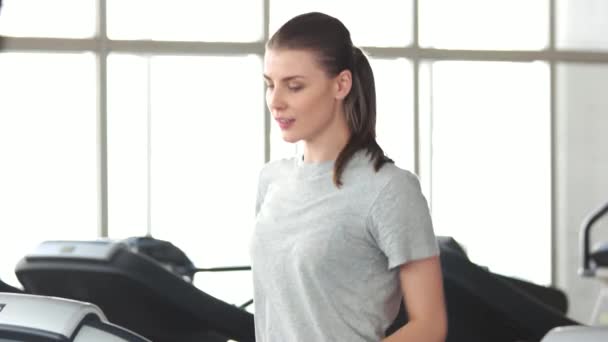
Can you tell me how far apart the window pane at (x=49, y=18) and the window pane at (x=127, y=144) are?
229 millimetres

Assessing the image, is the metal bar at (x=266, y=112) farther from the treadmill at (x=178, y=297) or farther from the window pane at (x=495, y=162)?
the treadmill at (x=178, y=297)

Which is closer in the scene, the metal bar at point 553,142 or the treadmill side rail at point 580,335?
the treadmill side rail at point 580,335

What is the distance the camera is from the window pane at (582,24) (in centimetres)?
684

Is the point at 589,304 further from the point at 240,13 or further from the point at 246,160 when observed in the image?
the point at 240,13

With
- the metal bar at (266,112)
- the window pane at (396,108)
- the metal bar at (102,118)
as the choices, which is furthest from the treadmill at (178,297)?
the window pane at (396,108)

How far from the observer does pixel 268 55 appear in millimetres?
1276

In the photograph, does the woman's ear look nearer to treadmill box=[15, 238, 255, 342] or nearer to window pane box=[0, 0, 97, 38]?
treadmill box=[15, 238, 255, 342]

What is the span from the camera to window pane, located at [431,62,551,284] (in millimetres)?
6617

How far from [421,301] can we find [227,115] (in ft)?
16.2

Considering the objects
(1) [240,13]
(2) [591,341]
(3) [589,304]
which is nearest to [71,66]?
(1) [240,13]

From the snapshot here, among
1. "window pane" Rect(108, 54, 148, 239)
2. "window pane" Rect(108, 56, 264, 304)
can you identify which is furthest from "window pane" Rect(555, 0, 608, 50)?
"window pane" Rect(108, 54, 148, 239)

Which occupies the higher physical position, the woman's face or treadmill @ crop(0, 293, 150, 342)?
the woman's face

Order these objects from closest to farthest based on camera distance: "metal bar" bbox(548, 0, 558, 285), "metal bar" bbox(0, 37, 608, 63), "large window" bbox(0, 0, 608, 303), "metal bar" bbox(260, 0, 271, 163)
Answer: "metal bar" bbox(0, 37, 608, 63) → "large window" bbox(0, 0, 608, 303) → "metal bar" bbox(260, 0, 271, 163) → "metal bar" bbox(548, 0, 558, 285)

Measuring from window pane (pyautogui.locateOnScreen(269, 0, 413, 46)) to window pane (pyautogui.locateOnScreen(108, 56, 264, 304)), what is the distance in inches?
18.7
